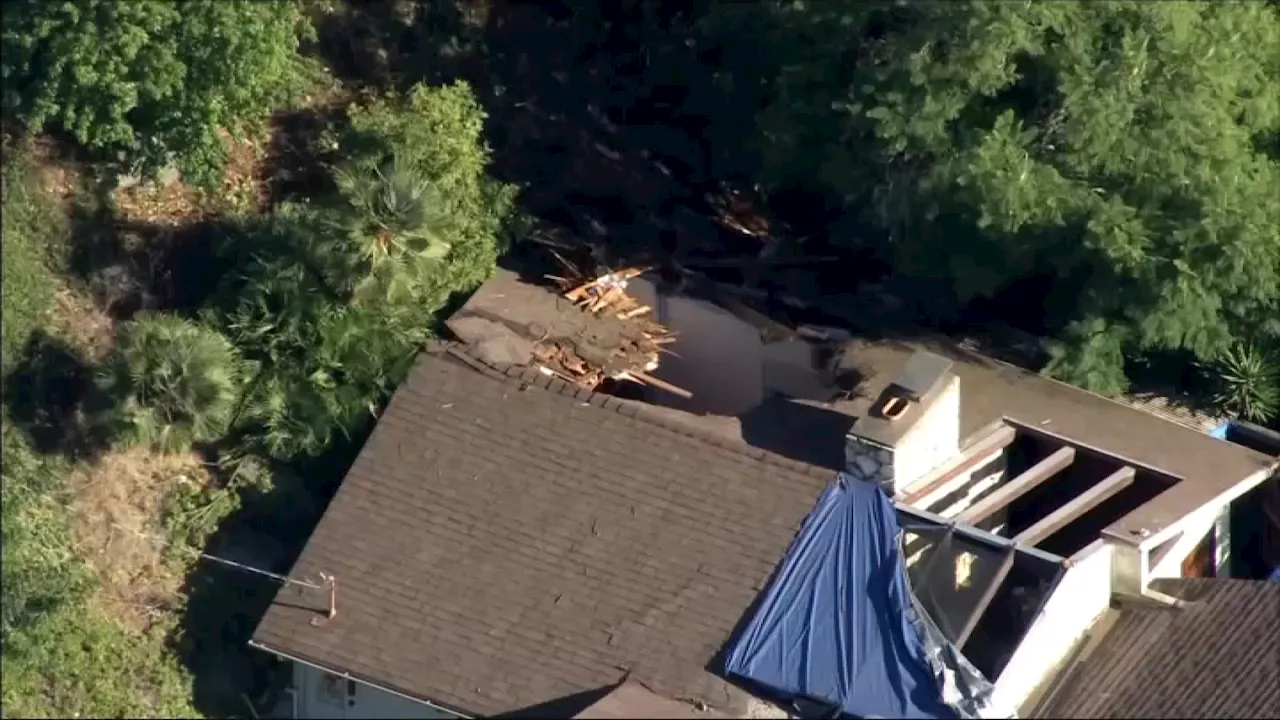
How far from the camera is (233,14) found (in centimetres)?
2673

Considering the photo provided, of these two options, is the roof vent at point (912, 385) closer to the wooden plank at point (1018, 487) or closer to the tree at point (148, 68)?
→ the wooden plank at point (1018, 487)

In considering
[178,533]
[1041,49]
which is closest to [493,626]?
[178,533]

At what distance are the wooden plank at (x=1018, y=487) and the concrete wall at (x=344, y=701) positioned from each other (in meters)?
6.60

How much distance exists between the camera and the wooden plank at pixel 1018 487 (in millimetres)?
25531

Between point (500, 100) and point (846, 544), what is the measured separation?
1118 centimetres

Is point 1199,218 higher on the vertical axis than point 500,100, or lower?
higher

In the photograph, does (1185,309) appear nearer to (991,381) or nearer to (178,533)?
(991,381)

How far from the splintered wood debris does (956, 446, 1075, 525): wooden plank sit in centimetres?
440

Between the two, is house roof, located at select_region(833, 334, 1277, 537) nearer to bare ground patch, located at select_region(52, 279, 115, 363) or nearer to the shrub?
bare ground patch, located at select_region(52, 279, 115, 363)

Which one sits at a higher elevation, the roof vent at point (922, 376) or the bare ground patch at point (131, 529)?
the roof vent at point (922, 376)

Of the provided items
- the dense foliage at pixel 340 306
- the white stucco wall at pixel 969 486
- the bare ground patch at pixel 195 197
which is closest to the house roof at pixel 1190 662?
the white stucco wall at pixel 969 486

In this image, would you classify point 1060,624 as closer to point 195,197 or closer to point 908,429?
point 908,429

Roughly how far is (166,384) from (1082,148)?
37.8 feet

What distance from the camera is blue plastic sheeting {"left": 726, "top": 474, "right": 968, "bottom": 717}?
23.0 m
